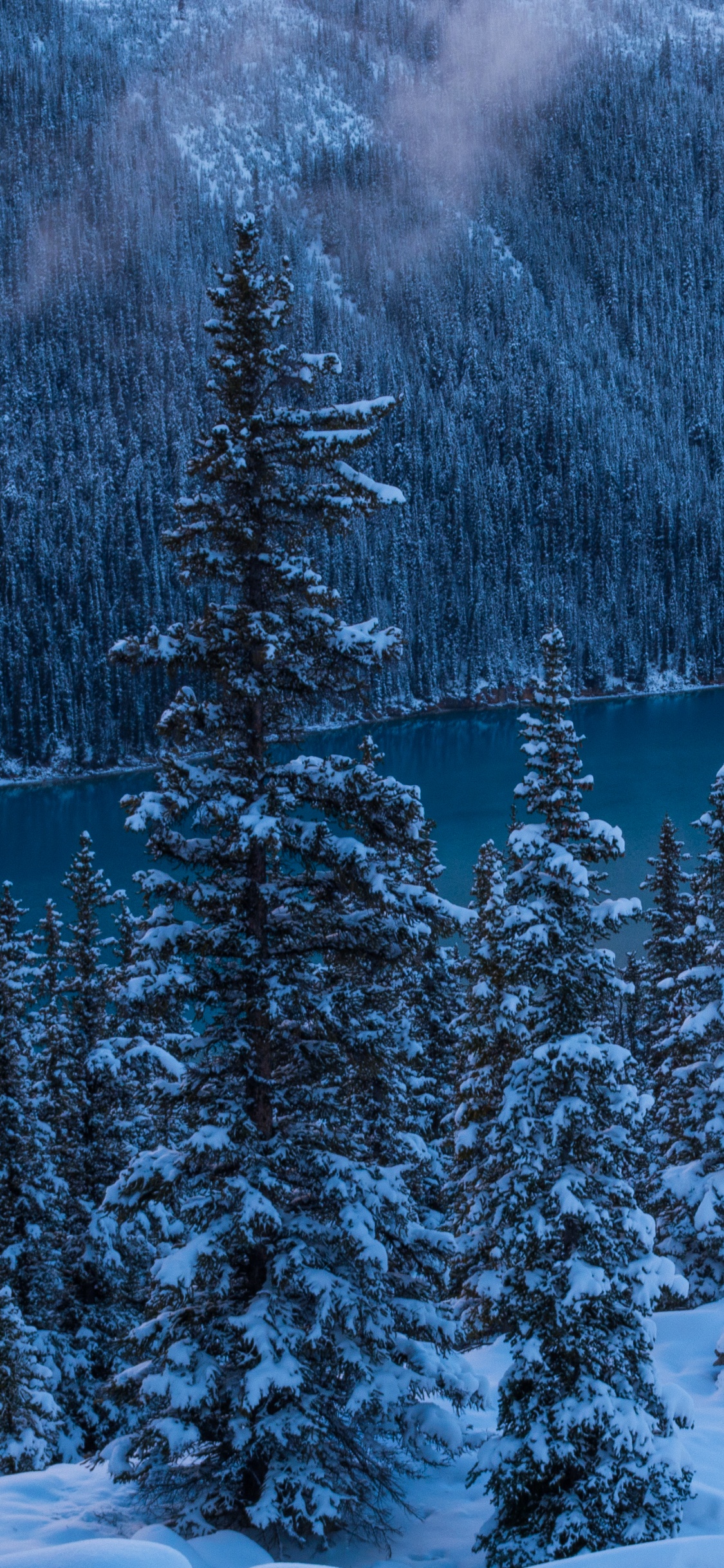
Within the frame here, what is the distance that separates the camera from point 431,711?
566 ft

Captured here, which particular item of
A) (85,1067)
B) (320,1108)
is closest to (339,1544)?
(320,1108)

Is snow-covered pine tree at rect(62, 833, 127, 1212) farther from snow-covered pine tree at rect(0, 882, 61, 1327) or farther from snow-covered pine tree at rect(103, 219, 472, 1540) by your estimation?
snow-covered pine tree at rect(103, 219, 472, 1540)

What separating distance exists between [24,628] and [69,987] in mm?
143681

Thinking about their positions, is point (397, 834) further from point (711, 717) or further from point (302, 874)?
point (711, 717)

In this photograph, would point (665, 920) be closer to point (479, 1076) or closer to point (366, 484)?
point (479, 1076)

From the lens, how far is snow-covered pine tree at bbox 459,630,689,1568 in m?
8.31

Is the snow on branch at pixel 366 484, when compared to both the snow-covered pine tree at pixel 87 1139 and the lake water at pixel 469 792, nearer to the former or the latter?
the snow-covered pine tree at pixel 87 1139

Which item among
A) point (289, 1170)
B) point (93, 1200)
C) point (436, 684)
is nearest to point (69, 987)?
point (93, 1200)

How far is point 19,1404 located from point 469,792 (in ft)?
275

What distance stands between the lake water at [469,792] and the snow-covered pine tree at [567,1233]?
35.6m

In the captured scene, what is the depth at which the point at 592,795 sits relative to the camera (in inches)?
3403

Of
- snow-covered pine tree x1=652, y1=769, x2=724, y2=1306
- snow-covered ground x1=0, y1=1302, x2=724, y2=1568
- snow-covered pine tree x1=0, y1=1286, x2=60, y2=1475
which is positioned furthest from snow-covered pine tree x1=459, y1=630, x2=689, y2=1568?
snow-covered pine tree x1=652, y1=769, x2=724, y2=1306

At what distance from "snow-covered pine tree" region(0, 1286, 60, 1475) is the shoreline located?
10520 cm

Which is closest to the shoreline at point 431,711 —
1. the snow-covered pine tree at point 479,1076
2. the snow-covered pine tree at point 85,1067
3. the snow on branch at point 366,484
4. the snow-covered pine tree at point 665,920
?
the snow-covered pine tree at point 665,920
